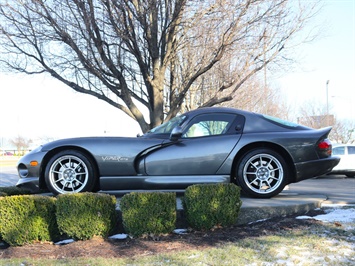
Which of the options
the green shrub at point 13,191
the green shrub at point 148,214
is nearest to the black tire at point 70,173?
the green shrub at point 13,191

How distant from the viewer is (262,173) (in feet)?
17.5

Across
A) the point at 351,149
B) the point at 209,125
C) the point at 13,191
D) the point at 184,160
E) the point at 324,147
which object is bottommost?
the point at 13,191

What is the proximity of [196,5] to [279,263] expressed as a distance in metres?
7.50

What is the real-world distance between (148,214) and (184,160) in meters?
1.13

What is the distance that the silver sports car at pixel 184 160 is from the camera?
5145mm

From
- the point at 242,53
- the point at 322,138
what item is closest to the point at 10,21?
the point at 242,53

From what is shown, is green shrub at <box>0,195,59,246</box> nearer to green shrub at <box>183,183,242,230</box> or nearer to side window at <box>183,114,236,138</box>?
green shrub at <box>183,183,242,230</box>

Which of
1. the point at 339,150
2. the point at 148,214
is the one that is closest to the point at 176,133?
the point at 148,214

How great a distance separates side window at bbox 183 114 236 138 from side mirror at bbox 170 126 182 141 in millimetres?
156

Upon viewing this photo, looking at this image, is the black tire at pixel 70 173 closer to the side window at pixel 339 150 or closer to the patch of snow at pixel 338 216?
the patch of snow at pixel 338 216

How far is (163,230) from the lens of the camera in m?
4.29

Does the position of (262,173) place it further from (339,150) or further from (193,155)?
(339,150)

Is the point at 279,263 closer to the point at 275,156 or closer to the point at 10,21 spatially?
the point at 275,156

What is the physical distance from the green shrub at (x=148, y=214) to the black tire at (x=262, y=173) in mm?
1371
